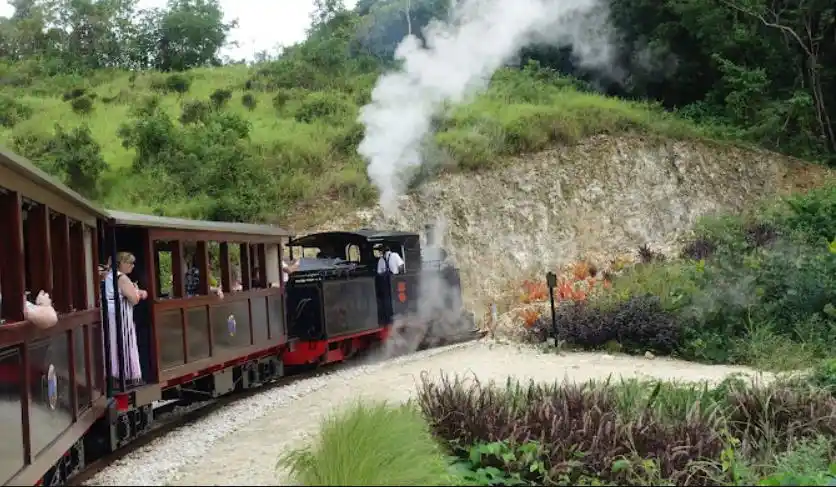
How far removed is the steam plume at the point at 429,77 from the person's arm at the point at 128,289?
581 inches

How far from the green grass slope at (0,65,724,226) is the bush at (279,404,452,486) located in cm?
1461

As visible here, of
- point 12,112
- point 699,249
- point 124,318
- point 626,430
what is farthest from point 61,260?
point 12,112

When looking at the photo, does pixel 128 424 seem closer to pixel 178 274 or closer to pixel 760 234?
pixel 178 274

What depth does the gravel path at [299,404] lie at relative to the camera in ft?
18.3

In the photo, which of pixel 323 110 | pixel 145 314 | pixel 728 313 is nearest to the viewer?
pixel 145 314

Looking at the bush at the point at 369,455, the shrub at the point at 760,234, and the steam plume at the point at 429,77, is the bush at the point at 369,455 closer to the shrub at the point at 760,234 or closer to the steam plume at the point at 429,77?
the shrub at the point at 760,234

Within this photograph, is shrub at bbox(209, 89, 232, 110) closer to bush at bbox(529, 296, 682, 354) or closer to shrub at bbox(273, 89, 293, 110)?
shrub at bbox(273, 89, 293, 110)

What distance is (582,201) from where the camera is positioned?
26219 millimetres

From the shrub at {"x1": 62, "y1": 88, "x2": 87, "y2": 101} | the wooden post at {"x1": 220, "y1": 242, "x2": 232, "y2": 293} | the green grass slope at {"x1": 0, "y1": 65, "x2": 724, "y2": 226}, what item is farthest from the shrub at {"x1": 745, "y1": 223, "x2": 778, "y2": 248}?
the shrub at {"x1": 62, "y1": 88, "x2": 87, "y2": 101}

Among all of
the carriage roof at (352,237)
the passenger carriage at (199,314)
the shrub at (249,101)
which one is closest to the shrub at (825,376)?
the passenger carriage at (199,314)

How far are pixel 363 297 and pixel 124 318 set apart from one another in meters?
6.37

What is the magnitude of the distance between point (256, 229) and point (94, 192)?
11411mm

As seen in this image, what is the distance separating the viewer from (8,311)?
5.01 meters

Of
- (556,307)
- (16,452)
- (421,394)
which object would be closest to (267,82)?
(556,307)
